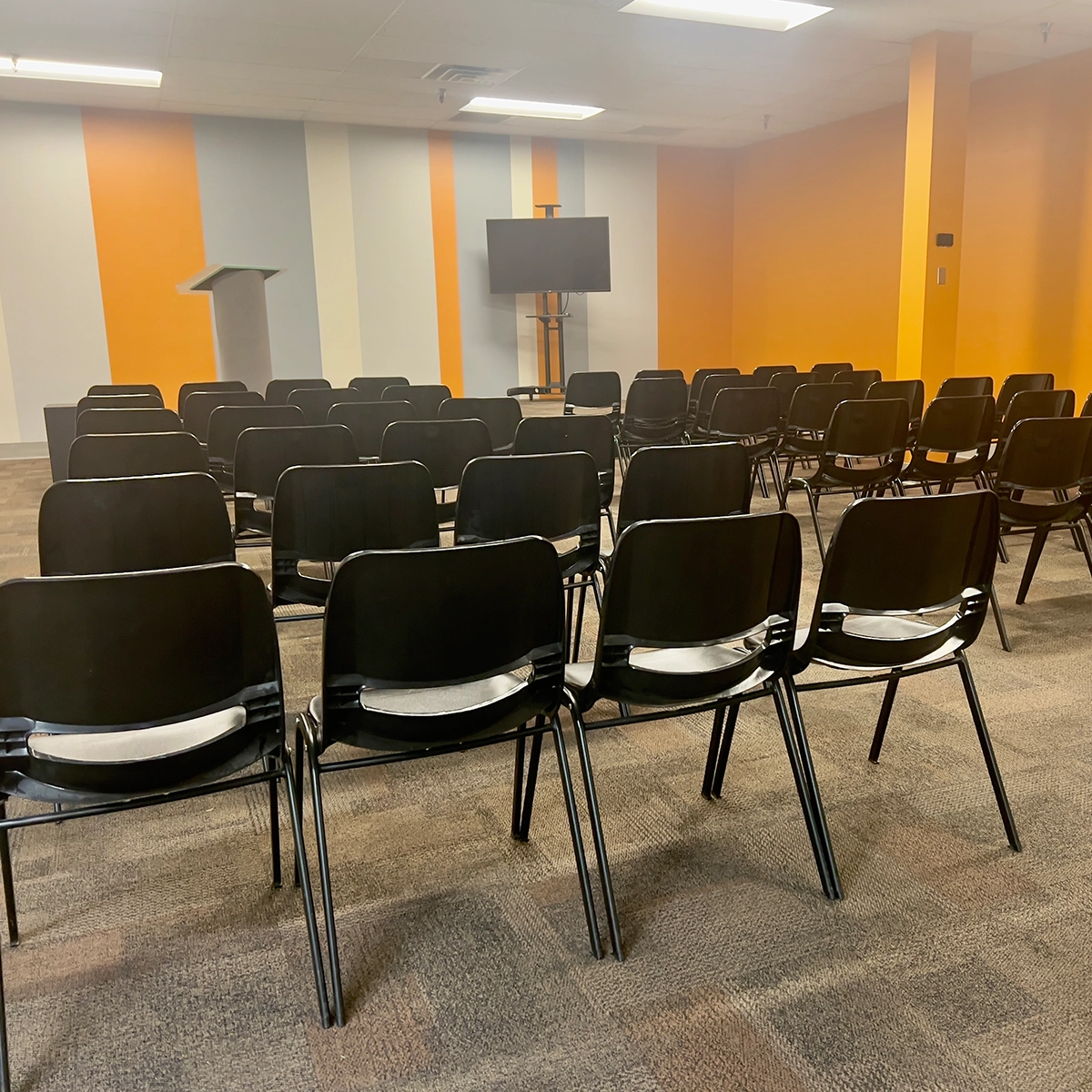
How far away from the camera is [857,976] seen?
1891 millimetres

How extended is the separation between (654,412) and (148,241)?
6.40 m

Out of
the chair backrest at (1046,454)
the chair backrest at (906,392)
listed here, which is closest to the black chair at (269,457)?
Answer: the chair backrest at (1046,454)

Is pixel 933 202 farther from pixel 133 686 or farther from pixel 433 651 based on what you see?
pixel 133 686

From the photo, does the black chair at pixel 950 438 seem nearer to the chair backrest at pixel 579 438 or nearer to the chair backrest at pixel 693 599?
the chair backrest at pixel 579 438

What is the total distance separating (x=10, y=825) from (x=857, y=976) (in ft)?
5.32

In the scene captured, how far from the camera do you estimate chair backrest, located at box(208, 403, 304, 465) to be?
15.9ft

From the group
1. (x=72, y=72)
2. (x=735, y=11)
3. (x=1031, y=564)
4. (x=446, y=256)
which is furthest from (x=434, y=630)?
(x=446, y=256)

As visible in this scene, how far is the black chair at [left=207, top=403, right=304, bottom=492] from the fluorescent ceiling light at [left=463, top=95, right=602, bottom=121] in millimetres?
6326

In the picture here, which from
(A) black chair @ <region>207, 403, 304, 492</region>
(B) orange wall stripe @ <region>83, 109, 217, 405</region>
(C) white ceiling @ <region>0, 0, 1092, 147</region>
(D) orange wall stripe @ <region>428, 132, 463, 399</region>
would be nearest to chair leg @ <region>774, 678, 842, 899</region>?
(A) black chair @ <region>207, 403, 304, 492</region>

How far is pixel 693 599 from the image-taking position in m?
2.05

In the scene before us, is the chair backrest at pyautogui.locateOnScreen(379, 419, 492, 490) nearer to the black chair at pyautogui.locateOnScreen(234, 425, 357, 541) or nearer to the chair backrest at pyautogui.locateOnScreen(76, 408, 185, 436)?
the black chair at pyautogui.locateOnScreen(234, 425, 357, 541)

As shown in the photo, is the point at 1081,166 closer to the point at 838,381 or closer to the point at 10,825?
the point at 838,381

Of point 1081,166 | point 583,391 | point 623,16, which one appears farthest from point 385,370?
point 1081,166

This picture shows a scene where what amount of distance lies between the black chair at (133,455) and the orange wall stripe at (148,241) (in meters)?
6.91
